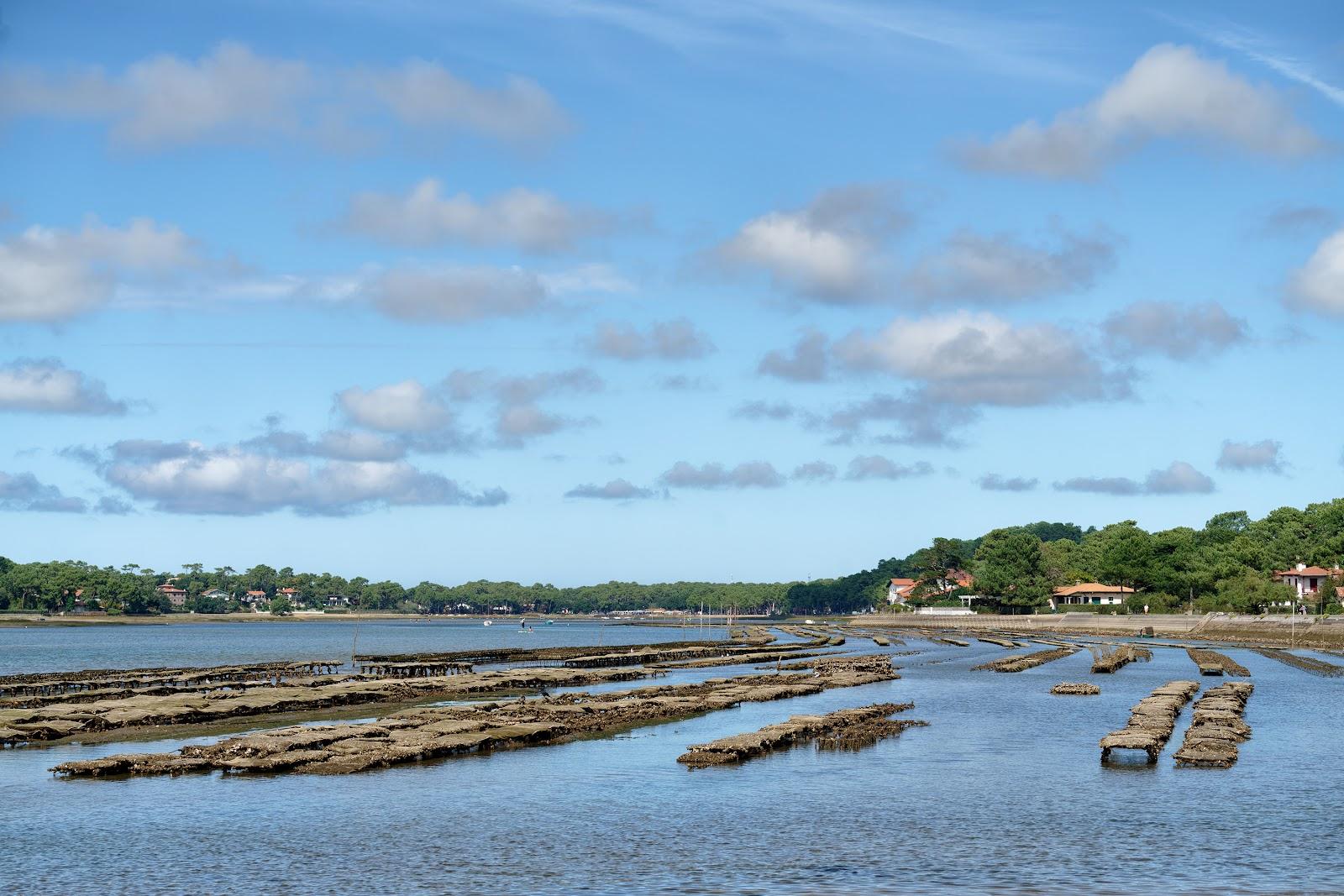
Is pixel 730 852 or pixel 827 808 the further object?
pixel 827 808

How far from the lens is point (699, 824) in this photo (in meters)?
41.1

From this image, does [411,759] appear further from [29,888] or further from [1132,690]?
[1132,690]

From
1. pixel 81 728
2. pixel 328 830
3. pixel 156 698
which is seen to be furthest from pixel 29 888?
pixel 156 698

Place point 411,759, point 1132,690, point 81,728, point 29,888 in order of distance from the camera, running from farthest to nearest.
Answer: point 1132,690 < point 81,728 < point 411,759 < point 29,888

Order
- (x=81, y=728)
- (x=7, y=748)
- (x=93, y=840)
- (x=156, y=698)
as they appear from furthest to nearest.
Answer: (x=156, y=698) < (x=81, y=728) < (x=7, y=748) < (x=93, y=840)

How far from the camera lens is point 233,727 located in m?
65.8

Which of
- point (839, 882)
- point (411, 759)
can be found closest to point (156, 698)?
point (411, 759)

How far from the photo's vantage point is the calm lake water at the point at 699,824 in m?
33.8

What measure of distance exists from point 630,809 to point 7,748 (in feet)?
106

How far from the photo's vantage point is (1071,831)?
40.0 metres

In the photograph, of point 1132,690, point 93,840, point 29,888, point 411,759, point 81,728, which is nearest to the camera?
point 29,888

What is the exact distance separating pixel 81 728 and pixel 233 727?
730 centimetres

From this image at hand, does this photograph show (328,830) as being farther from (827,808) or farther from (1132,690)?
(1132,690)

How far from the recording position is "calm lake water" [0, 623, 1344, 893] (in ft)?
111
